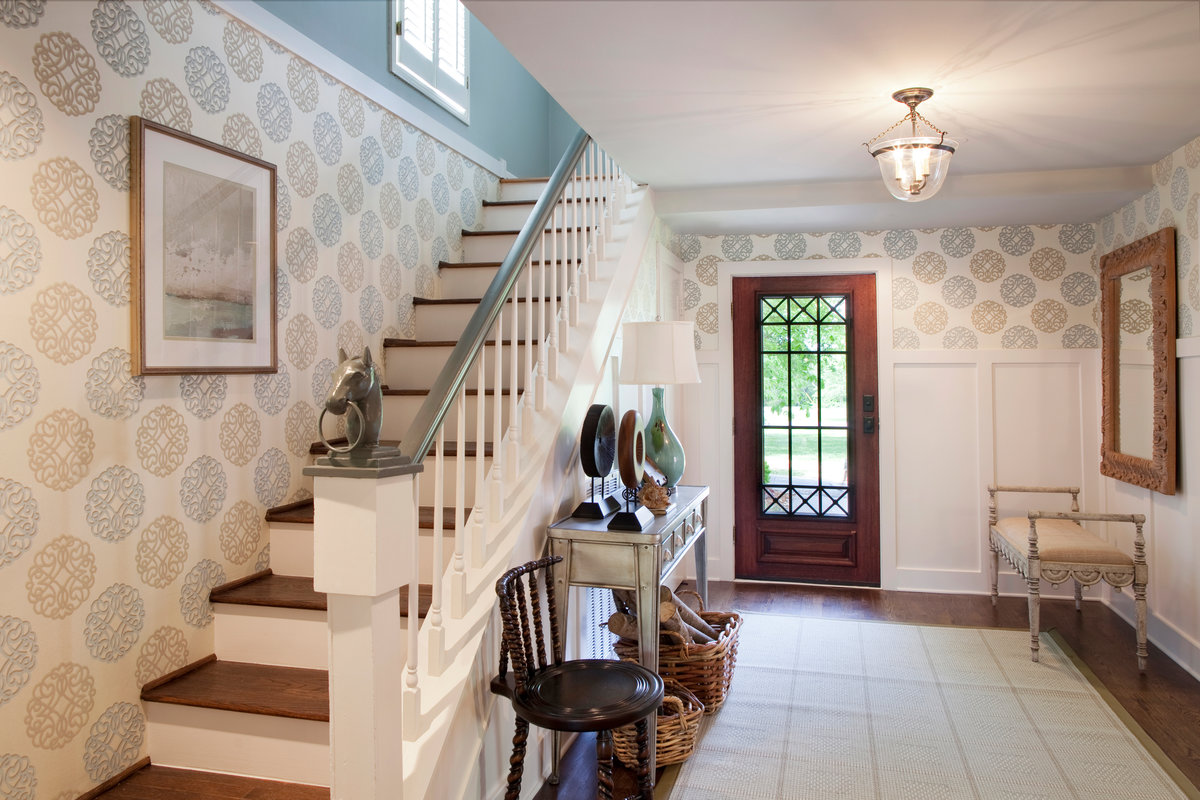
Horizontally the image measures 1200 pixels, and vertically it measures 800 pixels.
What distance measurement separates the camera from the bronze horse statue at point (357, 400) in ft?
5.46

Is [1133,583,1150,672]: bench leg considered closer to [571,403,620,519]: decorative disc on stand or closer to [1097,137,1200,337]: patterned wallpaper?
[1097,137,1200,337]: patterned wallpaper

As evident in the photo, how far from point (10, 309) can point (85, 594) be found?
796 millimetres

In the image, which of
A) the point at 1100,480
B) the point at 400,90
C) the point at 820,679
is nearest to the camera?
the point at 820,679

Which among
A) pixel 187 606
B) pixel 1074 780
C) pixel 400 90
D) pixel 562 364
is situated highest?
pixel 400 90

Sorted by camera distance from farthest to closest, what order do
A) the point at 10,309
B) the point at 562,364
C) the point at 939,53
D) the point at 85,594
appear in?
the point at 562,364
the point at 939,53
the point at 85,594
the point at 10,309

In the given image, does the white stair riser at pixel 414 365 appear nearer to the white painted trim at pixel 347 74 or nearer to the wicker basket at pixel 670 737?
the white painted trim at pixel 347 74

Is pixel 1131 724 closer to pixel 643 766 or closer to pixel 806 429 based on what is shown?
pixel 643 766

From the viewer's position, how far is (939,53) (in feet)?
7.82

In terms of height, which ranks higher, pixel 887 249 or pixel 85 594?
pixel 887 249

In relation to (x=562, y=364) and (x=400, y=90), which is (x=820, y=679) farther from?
(x=400, y=90)

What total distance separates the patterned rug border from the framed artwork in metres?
3.38

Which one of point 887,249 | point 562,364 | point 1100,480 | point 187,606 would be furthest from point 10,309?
point 1100,480

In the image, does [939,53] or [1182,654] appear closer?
[939,53]

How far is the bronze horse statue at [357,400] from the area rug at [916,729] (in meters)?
1.62
